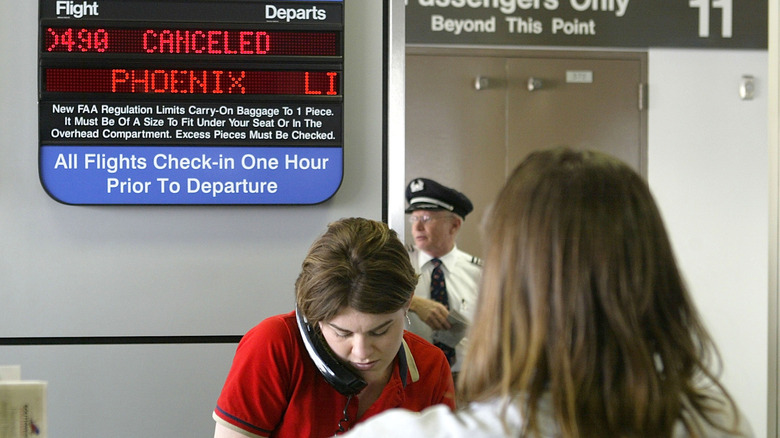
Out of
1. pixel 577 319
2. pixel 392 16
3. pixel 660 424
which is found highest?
pixel 392 16

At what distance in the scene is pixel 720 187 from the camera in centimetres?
382

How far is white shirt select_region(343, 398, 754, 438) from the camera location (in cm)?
84

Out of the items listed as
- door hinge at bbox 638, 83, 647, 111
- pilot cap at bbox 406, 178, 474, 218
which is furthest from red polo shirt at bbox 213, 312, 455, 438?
door hinge at bbox 638, 83, 647, 111

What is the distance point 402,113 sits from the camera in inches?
87.5

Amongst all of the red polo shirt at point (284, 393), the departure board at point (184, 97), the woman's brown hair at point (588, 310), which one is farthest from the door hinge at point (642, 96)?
the woman's brown hair at point (588, 310)

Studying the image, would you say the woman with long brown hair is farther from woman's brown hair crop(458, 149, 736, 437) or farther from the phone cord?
the phone cord

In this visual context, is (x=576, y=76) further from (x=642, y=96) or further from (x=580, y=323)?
(x=580, y=323)

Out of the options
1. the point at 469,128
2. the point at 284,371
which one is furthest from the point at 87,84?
the point at 469,128

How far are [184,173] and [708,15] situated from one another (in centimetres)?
262

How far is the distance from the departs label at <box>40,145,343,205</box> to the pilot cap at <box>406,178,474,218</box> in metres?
1.21

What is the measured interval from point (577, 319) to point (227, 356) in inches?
60.6

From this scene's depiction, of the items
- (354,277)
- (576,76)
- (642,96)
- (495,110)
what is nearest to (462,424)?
(354,277)

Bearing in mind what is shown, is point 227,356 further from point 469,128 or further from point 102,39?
point 469,128

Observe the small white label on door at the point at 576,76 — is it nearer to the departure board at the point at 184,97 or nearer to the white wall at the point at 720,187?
the white wall at the point at 720,187
